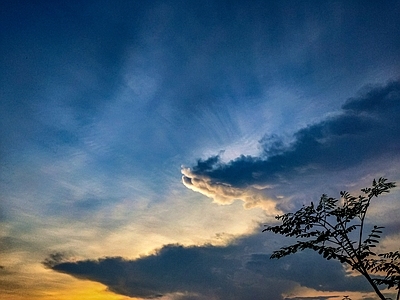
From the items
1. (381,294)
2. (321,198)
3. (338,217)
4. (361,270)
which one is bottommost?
(381,294)

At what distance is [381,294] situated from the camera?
28.5ft

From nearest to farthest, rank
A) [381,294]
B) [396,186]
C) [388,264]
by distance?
1. [381,294]
2. [388,264]
3. [396,186]

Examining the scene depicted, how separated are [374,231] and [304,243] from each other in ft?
6.83

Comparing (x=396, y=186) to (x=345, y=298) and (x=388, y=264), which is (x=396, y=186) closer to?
(x=388, y=264)

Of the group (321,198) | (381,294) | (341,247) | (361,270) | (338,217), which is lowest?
(381,294)

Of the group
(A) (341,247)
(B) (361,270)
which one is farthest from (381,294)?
(A) (341,247)

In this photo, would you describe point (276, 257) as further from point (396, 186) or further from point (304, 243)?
point (396, 186)

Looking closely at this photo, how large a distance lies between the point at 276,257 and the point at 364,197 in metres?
3.45

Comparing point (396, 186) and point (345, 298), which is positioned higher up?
point (396, 186)

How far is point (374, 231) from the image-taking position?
9.63 metres

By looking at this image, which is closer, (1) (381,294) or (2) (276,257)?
(1) (381,294)

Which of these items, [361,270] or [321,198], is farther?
[321,198]

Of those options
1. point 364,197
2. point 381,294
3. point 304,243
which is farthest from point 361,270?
point 364,197

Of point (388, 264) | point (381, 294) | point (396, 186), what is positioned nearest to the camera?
point (381, 294)
